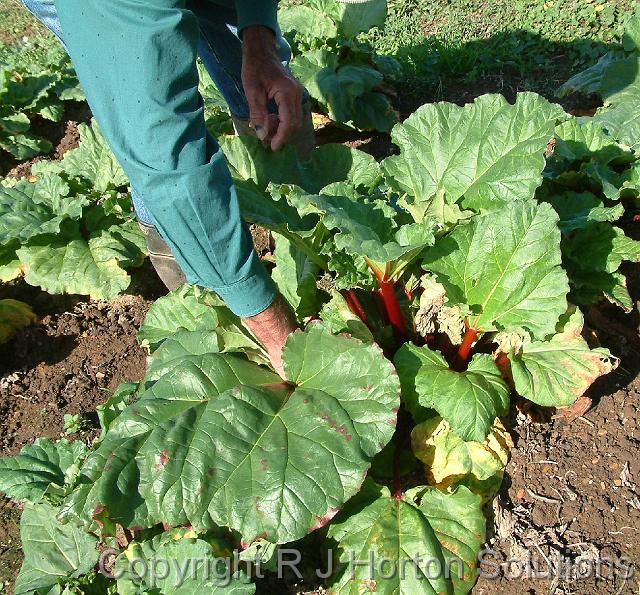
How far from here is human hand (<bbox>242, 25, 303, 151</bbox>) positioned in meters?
2.75

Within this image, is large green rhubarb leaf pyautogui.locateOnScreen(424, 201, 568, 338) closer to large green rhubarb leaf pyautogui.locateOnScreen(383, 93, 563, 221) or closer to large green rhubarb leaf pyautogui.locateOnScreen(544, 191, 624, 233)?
large green rhubarb leaf pyautogui.locateOnScreen(383, 93, 563, 221)

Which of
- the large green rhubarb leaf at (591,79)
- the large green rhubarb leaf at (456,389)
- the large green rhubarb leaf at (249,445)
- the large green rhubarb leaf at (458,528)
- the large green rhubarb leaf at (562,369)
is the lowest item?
the large green rhubarb leaf at (458,528)

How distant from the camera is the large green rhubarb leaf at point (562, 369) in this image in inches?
91.5

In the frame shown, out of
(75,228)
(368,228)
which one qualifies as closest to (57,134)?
(75,228)

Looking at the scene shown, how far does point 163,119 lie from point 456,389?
3.99 ft

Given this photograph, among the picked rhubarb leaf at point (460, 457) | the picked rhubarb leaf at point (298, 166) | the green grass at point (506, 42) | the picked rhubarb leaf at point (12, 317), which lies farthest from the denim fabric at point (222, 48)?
the green grass at point (506, 42)

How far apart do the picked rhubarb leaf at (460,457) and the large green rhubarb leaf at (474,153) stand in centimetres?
78

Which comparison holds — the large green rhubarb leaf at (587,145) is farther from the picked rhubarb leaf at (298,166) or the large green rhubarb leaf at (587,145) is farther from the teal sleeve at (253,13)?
the teal sleeve at (253,13)

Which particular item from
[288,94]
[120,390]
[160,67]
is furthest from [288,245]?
[160,67]

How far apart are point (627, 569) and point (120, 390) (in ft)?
6.19

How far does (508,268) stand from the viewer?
7.68ft

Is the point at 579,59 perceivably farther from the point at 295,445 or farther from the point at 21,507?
the point at 21,507

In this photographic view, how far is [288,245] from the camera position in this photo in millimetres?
2797

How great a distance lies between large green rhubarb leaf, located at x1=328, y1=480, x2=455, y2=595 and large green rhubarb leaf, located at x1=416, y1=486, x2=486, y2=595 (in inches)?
1.2
